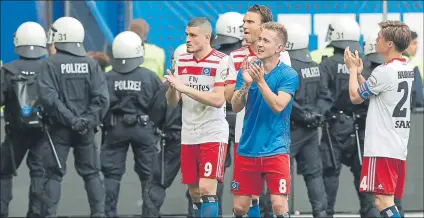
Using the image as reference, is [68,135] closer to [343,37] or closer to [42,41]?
[42,41]

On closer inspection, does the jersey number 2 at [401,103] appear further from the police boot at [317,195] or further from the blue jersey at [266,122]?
the police boot at [317,195]

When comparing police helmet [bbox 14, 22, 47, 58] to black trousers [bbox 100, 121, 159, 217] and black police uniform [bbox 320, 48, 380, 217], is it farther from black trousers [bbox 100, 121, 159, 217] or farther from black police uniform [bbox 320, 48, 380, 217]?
black police uniform [bbox 320, 48, 380, 217]

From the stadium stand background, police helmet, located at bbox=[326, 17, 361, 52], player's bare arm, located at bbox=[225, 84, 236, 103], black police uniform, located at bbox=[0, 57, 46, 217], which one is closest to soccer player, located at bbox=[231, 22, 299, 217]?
player's bare arm, located at bbox=[225, 84, 236, 103]

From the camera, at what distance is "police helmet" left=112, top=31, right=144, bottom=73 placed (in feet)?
47.3

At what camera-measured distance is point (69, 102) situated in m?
13.7

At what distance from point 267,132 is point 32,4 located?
25.2ft

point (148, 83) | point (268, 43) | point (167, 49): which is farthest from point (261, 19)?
point (167, 49)

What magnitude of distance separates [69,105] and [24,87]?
2.55ft

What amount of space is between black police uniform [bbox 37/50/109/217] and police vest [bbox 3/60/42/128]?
32 centimetres

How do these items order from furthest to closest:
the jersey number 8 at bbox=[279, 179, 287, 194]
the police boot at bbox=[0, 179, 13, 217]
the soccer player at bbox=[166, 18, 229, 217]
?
the police boot at bbox=[0, 179, 13, 217]
the soccer player at bbox=[166, 18, 229, 217]
the jersey number 8 at bbox=[279, 179, 287, 194]

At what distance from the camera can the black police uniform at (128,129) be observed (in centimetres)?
1430

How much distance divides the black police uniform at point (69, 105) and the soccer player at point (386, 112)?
10.6 feet

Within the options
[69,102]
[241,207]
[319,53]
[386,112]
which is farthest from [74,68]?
[319,53]

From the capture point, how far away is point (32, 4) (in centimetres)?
1791
